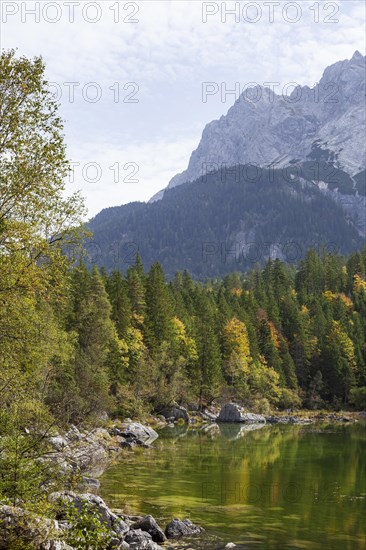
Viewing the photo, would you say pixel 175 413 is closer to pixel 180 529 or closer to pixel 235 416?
pixel 235 416

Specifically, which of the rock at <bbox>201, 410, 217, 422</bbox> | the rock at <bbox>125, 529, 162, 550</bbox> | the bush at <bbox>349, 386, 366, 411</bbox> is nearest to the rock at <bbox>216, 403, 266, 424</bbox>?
the rock at <bbox>201, 410, 217, 422</bbox>

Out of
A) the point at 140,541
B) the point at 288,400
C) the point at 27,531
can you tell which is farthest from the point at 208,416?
the point at 27,531

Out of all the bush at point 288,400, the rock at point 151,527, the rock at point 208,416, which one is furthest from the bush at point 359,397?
the rock at point 151,527

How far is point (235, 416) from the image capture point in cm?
8575

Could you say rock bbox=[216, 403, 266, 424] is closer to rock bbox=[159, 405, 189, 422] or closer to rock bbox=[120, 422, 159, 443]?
rock bbox=[159, 405, 189, 422]

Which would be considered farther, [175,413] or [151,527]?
[175,413]

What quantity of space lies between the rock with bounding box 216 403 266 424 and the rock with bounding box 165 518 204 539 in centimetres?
6128

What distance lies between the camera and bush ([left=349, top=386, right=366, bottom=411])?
105438 mm

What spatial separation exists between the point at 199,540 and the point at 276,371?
3473 inches

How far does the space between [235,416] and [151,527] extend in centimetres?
6349

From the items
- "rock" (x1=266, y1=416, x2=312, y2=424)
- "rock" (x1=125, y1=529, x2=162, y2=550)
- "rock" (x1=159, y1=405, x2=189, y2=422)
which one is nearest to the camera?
"rock" (x1=125, y1=529, x2=162, y2=550)

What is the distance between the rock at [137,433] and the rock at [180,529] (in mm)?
30664

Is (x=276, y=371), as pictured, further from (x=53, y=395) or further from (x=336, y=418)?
(x=53, y=395)

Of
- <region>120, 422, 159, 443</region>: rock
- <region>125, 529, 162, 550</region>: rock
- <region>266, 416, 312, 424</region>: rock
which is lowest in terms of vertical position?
<region>266, 416, 312, 424</region>: rock
